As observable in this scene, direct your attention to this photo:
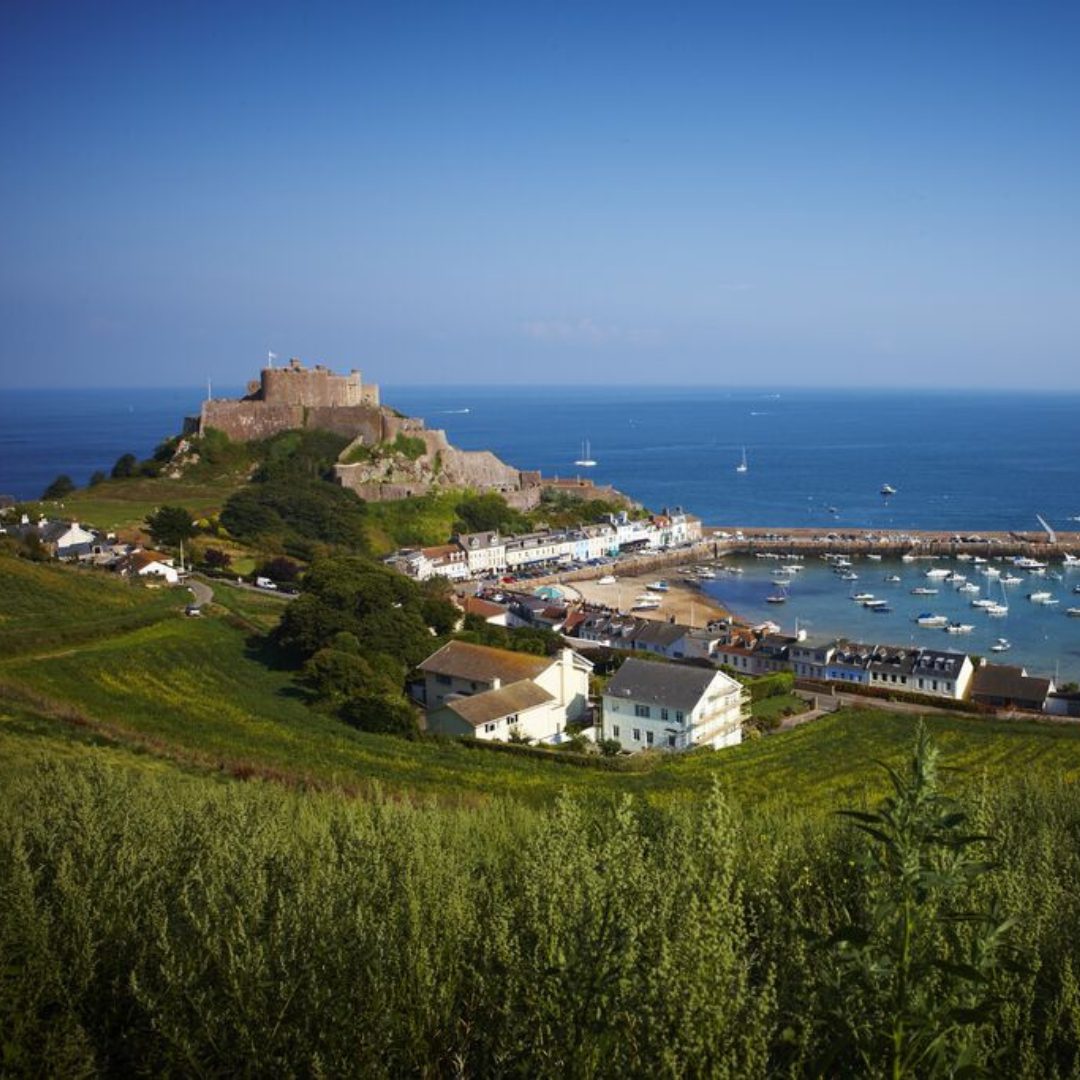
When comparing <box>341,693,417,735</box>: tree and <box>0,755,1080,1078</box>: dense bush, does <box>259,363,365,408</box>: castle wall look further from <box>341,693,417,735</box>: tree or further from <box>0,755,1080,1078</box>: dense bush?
<box>0,755,1080,1078</box>: dense bush

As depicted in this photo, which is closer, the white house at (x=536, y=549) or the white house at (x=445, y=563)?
the white house at (x=445, y=563)

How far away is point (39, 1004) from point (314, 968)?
155 cm

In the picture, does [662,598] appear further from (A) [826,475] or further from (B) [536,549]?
(A) [826,475]

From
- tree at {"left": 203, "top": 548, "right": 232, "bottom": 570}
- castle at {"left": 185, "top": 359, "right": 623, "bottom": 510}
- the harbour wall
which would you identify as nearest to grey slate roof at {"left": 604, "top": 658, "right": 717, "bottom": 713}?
tree at {"left": 203, "top": 548, "right": 232, "bottom": 570}

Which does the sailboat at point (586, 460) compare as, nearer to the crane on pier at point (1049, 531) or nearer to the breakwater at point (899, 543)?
the breakwater at point (899, 543)

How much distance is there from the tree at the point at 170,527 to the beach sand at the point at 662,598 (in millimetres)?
16148

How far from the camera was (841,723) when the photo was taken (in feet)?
79.3

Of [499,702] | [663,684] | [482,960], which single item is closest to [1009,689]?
[663,684]

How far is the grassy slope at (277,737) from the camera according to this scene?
15.9 metres

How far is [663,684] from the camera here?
22250mm

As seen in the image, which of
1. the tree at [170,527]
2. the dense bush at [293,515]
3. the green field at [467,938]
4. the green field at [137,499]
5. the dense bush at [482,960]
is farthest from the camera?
the dense bush at [293,515]

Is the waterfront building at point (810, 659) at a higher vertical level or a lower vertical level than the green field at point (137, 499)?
lower

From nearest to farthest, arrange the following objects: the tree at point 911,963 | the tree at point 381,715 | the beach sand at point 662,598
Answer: the tree at point 911,963 → the tree at point 381,715 → the beach sand at point 662,598

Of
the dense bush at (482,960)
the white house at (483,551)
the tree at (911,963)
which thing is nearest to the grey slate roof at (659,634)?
the white house at (483,551)
